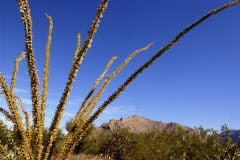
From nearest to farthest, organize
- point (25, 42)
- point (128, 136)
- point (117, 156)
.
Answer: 1. point (25, 42)
2. point (117, 156)
3. point (128, 136)

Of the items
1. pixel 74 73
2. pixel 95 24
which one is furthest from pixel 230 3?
pixel 74 73

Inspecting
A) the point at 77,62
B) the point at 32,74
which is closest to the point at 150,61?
the point at 77,62

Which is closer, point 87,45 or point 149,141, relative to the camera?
point 87,45

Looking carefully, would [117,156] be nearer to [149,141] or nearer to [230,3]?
[149,141]

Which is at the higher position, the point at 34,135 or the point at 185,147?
the point at 185,147

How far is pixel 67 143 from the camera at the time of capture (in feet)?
6.61

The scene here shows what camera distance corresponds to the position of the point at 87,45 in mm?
1937

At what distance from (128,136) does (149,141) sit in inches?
118

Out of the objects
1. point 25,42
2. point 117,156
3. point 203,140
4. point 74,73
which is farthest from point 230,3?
point 117,156

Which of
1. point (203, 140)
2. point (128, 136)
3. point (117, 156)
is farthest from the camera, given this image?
point (128, 136)

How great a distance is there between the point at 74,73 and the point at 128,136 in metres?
42.4

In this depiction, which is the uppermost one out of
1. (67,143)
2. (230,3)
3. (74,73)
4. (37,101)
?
(230,3)

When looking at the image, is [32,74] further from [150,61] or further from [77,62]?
[150,61]

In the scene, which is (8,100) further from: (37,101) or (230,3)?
(230,3)
